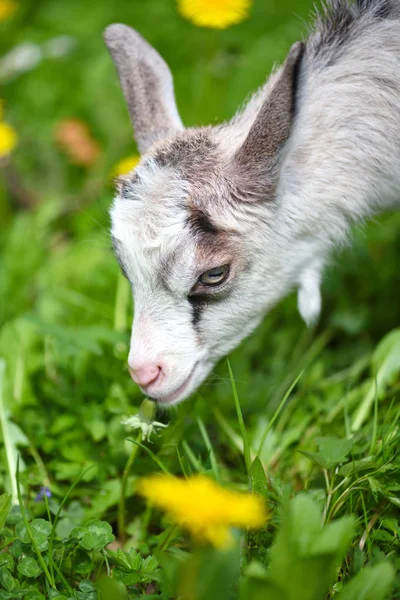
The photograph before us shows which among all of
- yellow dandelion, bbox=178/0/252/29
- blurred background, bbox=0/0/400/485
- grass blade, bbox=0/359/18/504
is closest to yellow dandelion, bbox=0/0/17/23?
blurred background, bbox=0/0/400/485

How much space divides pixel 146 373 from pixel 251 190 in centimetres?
87

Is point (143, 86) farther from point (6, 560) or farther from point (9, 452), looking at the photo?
point (6, 560)

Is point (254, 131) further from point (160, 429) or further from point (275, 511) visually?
point (275, 511)

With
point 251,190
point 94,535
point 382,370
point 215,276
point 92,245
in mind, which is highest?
point 251,190

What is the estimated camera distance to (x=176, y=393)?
313cm

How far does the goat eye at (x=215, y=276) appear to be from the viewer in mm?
2982

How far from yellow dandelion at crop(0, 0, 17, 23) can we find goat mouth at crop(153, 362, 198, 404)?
4.91 m

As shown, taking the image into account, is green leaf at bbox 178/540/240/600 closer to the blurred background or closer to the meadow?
the meadow

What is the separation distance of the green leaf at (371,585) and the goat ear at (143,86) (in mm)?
2188

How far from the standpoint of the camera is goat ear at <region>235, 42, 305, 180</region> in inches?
110

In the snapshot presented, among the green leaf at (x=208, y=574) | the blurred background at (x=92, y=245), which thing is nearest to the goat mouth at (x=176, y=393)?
the blurred background at (x=92, y=245)

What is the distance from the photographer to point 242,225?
3.07 metres

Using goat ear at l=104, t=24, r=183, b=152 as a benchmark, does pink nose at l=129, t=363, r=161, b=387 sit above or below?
below

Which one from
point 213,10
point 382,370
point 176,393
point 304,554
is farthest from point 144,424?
point 213,10
